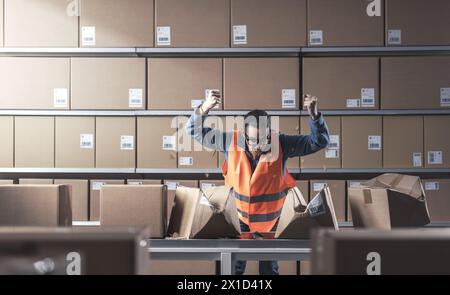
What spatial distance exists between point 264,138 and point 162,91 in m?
0.73

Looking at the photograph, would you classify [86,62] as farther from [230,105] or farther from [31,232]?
[31,232]

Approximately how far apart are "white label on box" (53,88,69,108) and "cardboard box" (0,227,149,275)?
284cm

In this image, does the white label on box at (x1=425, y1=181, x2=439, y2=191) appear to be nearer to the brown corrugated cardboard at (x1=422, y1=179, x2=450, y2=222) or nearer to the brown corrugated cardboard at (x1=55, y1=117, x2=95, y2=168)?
the brown corrugated cardboard at (x1=422, y1=179, x2=450, y2=222)

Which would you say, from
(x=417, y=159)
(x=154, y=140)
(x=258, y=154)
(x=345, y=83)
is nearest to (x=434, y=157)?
(x=417, y=159)

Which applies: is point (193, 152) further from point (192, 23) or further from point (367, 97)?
point (367, 97)

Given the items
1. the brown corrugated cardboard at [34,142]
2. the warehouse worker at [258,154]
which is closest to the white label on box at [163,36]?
the warehouse worker at [258,154]

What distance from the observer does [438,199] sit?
135 inches

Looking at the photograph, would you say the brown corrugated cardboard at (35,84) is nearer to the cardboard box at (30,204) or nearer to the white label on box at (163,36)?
the white label on box at (163,36)

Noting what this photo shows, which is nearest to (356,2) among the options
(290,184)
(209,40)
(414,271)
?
(209,40)

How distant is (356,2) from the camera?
346cm

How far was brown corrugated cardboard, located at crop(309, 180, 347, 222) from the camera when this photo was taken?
11.1ft

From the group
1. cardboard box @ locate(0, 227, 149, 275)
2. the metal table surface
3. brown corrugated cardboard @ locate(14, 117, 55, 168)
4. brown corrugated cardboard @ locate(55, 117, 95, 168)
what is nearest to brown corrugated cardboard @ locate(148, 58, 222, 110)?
brown corrugated cardboard @ locate(55, 117, 95, 168)

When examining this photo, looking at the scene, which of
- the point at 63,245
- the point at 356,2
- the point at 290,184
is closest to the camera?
the point at 63,245
